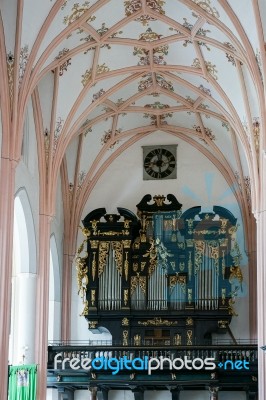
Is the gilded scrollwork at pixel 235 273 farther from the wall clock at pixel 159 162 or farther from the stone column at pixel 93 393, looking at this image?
the stone column at pixel 93 393

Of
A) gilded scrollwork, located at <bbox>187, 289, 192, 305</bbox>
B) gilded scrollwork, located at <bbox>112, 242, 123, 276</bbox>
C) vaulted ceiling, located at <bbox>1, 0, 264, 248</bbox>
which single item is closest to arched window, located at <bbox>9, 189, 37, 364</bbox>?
vaulted ceiling, located at <bbox>1, 0, 264, 248</bbox>

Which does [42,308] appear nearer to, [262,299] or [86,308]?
[86,308]

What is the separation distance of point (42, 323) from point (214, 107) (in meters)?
10.7

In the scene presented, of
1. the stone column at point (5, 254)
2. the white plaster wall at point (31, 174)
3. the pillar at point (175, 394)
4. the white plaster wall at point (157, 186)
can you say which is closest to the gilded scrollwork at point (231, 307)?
the white plaster wall at point (157, 186)

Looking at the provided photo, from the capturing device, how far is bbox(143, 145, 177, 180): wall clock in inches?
1540

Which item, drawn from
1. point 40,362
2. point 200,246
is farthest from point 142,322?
point 40,362

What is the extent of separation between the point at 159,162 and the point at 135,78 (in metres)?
5.87

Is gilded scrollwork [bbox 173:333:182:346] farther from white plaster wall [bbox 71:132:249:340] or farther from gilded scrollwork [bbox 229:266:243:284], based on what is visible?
white plaster wall [bbox 71:132:249:340]

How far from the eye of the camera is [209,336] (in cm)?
3662

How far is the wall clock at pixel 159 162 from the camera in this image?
39125mm

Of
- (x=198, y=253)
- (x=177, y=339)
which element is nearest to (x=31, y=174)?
(x=198, y=253)

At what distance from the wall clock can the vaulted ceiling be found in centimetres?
74

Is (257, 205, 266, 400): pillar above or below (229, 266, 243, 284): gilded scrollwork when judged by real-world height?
below

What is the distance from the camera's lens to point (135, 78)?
3447 cm
